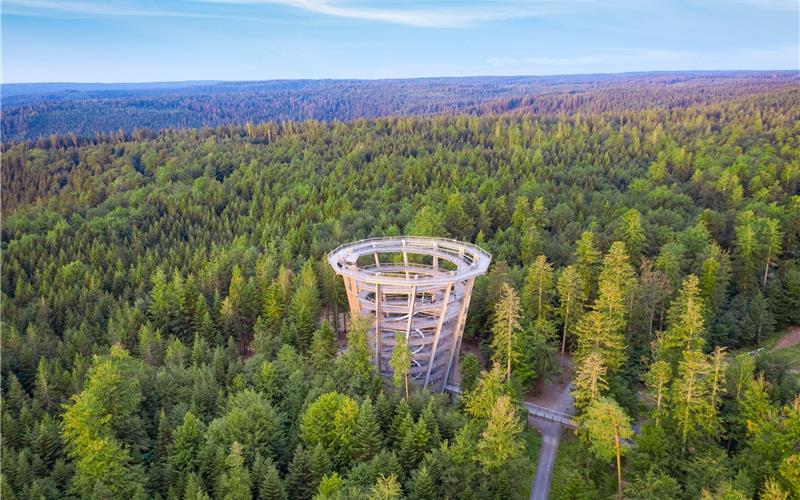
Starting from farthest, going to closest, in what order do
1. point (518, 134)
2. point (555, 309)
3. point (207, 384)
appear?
point (518, 134) < point (555, 309) < point (207, 384)

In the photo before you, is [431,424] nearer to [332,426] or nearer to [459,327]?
[332,426]

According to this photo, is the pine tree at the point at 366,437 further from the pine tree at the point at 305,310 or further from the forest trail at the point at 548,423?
the pine tree at the point at 305,310

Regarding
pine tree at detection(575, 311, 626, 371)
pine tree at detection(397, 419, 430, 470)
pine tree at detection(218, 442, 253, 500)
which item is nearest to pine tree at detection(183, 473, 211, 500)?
pine tree at detection(218, 442, 253, 500)

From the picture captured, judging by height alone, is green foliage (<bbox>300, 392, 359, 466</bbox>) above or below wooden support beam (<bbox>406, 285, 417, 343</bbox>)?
below

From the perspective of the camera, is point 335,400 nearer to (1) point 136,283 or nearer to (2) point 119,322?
(2) point 119,322

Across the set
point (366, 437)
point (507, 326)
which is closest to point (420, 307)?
point (507, 326)

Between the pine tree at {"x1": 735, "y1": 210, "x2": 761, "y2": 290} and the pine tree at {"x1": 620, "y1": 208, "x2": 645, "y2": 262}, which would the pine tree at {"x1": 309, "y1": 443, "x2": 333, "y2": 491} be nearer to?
the pine tree at {"x1": 620, "y1": 208, "x2": 645, "y2": 262}

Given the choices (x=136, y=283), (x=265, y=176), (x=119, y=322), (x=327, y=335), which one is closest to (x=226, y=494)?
(x=327, y=335)
